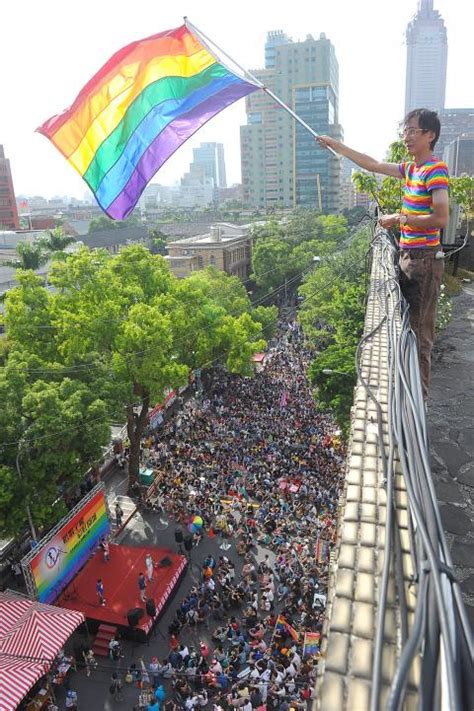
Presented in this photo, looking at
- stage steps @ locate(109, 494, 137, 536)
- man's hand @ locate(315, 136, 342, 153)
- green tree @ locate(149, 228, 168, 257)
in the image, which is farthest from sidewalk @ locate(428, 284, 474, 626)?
green tree @ locate(149, 228, 168, 257)

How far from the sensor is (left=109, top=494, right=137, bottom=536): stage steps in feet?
62.4

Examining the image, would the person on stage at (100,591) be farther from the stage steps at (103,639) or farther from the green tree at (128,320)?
the green tree at (128,320)

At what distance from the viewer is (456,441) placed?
6562 mm

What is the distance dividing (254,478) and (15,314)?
425 inches

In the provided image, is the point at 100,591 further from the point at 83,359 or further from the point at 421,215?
the point at 421,215

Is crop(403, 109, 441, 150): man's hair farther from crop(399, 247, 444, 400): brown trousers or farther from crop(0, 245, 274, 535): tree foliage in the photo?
crop(0, 245, 274, 535): tree foliage

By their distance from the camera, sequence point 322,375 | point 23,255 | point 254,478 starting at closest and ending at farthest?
point 322,375
point 254,478
point 23,255

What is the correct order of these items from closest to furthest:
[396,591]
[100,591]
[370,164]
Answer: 1. [396,591]
2. [370,164]
3. [100,591]

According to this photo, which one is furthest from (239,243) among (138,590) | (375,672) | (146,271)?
(375,672)

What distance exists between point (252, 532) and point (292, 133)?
381 ft

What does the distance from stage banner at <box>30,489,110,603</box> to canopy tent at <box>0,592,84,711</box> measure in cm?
116

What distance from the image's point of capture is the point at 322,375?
17375 mm

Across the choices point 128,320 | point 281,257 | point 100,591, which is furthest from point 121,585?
point 281,257

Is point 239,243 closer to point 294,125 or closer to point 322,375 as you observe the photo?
point 322,375
